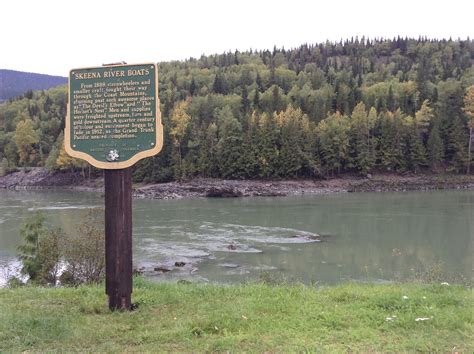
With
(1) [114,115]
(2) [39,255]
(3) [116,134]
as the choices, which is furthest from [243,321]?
(2) [39,255]

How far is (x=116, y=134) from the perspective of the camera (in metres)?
9.33

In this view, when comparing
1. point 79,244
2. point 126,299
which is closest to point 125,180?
point 126,299

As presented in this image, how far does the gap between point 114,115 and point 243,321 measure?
15.0 feet

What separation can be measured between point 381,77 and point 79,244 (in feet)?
506

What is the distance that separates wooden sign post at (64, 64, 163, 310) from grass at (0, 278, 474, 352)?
34.9 inches

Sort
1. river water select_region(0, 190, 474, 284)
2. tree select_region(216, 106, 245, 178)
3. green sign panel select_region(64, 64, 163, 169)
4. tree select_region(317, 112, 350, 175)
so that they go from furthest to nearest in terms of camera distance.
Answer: tree select_region(317, 112, 350, 175), tree select_region(216, 106, 245, 178), river water select_region(0, 190, 474, 284), green sign panel select_region(64, 64, 163, 169)

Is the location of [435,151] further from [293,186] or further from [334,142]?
[293,186]

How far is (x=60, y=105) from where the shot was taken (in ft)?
518

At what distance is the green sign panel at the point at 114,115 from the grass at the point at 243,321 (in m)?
2.78

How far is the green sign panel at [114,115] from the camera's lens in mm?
9180

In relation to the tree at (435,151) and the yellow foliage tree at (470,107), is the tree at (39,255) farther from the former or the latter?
the yellow foliage tree at (470,107)

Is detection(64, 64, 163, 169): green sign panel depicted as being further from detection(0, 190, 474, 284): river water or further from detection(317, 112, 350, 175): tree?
detection(317, 112, 350, 175): tree

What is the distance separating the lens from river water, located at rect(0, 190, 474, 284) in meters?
24.5

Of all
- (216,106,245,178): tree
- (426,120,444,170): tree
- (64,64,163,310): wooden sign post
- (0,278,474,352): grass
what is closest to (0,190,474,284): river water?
(0,278,474,352): grass
